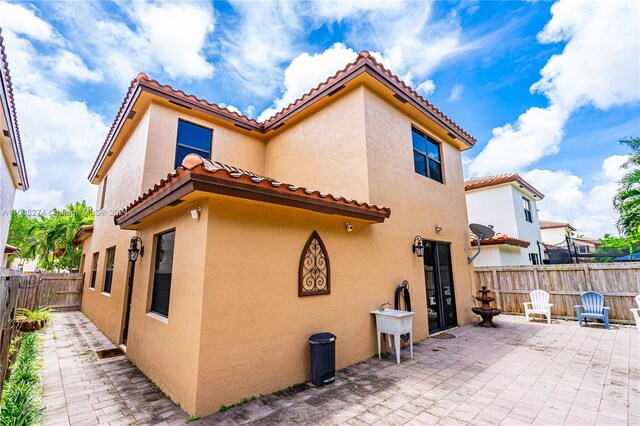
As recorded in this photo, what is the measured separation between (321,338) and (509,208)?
50.4 ft

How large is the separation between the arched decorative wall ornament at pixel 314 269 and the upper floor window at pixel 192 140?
504cm

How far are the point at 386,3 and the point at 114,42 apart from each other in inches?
319

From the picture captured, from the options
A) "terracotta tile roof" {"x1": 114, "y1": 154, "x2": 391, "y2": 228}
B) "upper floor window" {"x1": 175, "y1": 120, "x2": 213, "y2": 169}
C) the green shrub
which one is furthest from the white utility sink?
"upper floor window" {"x1": 175, "y1": 120, "x2": 213, "y2": 169}

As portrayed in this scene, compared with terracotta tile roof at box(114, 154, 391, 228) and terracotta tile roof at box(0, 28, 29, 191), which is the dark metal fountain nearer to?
terracotta tile roof at box(114, 154, 391, 228)

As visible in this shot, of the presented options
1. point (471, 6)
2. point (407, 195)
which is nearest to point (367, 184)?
point (407, 195)

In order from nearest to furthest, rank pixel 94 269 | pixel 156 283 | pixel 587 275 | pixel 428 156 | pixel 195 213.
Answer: pixel 195 213 → pixel 156 283 → pixel 428 156 → pixel 587 275 → pixel 94 269

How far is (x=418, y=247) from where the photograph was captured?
762 centimetres

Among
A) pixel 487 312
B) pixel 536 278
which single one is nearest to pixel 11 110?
pixel 487 312

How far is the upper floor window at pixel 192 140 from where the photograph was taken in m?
7.88

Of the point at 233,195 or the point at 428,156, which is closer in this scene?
the point at 233,195

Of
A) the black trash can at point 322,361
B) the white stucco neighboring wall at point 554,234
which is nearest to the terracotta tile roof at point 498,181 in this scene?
the white stucco neighboring wall at point 554,234

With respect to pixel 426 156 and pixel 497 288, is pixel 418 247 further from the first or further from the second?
pixel 497 288

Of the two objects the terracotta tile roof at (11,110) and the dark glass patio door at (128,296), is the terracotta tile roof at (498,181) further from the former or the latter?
the terracotta tile roof at (11,110)

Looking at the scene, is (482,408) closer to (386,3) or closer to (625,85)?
(386,3)
